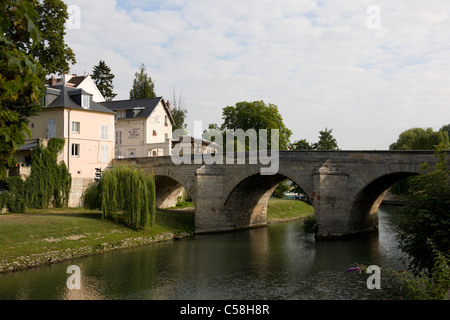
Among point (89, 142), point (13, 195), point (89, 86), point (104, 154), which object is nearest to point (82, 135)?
point (89, 142)

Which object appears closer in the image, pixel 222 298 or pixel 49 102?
pixel 222 298

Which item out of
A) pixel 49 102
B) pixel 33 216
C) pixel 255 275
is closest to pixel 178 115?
pixel 49 102

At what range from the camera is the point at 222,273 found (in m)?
21.4

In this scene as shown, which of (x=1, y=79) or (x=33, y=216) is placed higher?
(x=1, y=79)

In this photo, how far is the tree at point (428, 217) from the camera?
13172 mm

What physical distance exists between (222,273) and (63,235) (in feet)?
34.7

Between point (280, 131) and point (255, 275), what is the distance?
1409 inches

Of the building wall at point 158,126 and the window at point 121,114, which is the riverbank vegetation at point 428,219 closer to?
the building wall at point 158,126

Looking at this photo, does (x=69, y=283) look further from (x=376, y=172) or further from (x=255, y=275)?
(x=376, y=172)

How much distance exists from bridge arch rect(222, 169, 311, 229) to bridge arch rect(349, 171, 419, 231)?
4126 mm

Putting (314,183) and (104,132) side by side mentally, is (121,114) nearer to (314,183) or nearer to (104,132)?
(104,132)

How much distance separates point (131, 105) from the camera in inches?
1945

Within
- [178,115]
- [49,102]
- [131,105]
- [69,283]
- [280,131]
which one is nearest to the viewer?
[69,283]

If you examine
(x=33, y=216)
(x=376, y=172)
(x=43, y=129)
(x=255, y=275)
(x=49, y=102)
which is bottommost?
(x=255, y=275)
